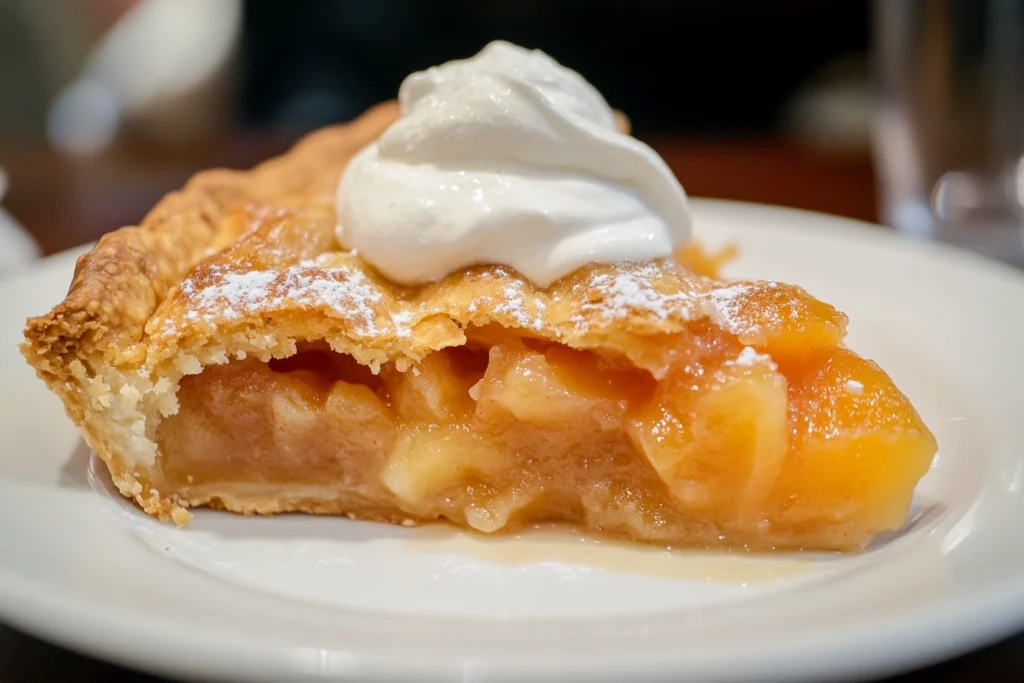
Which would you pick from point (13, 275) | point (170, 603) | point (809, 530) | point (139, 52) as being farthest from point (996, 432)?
point (139, 52)

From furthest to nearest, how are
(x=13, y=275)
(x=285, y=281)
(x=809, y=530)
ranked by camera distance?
(x=13, y=275) → (x=285, y=281) → (x=809, y=530)

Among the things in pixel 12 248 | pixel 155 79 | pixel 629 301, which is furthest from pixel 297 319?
pixel 155 79

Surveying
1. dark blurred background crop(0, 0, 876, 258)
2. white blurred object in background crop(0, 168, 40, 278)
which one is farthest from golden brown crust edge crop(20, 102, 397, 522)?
dark blurred background crop(0, 0, 876, 258)

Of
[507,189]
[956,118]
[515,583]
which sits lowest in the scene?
[956,118]

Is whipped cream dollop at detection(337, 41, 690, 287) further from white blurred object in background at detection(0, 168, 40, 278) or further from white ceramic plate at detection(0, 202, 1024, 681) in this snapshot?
white blurred object in background at detection(0, 168, 40, 278)

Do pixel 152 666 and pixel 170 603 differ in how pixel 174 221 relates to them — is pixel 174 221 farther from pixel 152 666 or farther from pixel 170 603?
pixel 152 666

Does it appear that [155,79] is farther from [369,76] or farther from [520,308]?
[520,308]
